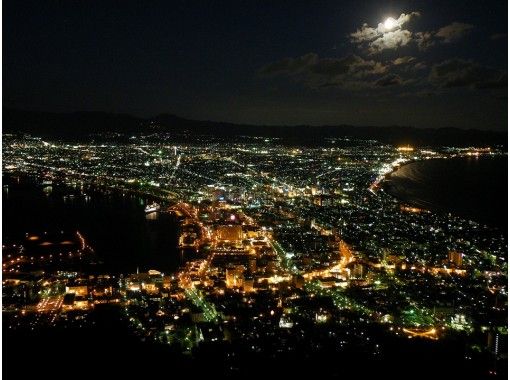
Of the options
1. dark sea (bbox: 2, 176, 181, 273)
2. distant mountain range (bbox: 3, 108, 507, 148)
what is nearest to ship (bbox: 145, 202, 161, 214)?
dark sea (bbox: 2, 176, 181, 273)

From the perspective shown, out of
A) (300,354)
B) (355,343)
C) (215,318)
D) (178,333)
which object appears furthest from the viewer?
(215,318)

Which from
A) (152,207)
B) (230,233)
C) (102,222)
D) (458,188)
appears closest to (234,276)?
(230,233)

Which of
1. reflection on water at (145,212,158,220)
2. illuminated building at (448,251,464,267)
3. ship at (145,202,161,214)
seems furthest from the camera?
ship at (145,202,161,214)

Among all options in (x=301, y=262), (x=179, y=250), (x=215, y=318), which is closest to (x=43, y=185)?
(x=179, y=250)

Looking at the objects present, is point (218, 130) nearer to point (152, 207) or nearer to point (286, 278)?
point (152, 207)

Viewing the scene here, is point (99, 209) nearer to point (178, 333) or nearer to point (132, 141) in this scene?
point (178, 333)

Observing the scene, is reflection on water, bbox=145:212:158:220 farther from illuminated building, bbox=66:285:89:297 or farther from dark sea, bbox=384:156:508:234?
dark sea, bbox=384:156:508:234
